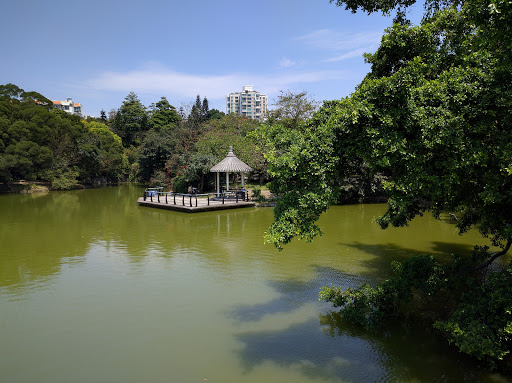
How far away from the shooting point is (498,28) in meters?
4.01

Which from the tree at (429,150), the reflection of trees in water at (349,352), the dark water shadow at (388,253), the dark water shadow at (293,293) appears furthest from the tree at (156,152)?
the tree at (429,150)

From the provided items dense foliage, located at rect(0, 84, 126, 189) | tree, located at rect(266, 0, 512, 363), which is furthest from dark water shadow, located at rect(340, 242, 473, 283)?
dense foliage, located at rect(0, 84, 126, 189)

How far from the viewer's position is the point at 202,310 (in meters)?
7.41

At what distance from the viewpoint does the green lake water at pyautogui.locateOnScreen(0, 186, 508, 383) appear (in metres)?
5.41

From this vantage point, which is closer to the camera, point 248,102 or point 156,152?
point 156,152

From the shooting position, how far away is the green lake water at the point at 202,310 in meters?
5.41

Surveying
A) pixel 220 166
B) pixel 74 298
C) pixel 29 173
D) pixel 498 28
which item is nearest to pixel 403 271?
pixel 498 28

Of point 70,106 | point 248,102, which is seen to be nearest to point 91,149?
point 70,106

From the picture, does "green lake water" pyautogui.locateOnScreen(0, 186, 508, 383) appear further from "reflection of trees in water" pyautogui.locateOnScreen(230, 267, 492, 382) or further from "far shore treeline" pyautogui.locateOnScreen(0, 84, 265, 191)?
"far shore treeline" pyautogui.locateOnScreen(0, 84, 265, 191)

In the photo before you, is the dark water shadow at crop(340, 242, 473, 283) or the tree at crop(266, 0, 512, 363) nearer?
the tree at crop(266, 0, 512, 363)

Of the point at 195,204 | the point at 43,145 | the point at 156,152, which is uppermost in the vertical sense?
the point at 43,145

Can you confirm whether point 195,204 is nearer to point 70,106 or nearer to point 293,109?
point 293,109

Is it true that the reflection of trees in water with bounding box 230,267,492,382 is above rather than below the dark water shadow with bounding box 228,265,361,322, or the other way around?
below

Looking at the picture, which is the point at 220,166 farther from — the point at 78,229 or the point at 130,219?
the point at 78,229
